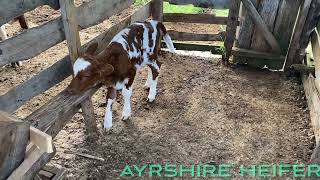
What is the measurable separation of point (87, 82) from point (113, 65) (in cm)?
50

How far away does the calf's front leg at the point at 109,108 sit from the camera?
4.51m

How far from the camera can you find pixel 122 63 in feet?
14.1

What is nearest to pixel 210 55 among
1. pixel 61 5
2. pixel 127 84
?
pixel 127 84

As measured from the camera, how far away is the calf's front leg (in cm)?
451

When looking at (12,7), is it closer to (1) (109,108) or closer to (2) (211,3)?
(1) (109,108)

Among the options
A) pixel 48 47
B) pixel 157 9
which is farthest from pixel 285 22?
pixel 48 47

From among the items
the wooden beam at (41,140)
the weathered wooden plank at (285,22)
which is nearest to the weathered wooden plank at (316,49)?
the weathered wooden plank at (285,22)

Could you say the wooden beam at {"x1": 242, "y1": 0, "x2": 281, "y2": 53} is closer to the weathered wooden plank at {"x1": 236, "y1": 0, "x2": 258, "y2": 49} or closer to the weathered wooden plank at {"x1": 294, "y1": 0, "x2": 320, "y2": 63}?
the weathered wooden plank at {"x1": 236, "y1": 0, "x2": 258, "y2": 49}

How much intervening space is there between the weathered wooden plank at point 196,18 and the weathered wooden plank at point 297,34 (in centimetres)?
120

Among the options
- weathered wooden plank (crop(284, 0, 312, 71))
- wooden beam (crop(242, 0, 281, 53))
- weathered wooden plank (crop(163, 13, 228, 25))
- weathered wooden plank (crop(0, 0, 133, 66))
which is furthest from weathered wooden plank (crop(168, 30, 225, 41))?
weathered wooden plank (crop(0, 0, 133, 66))

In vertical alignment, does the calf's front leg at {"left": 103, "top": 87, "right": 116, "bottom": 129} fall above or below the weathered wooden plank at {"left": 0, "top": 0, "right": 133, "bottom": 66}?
below

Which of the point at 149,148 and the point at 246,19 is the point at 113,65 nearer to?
the point at 149,148

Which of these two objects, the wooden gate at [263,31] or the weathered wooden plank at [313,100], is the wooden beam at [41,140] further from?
the wooden gate at [263,31]

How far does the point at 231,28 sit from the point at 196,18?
2.30 ft
